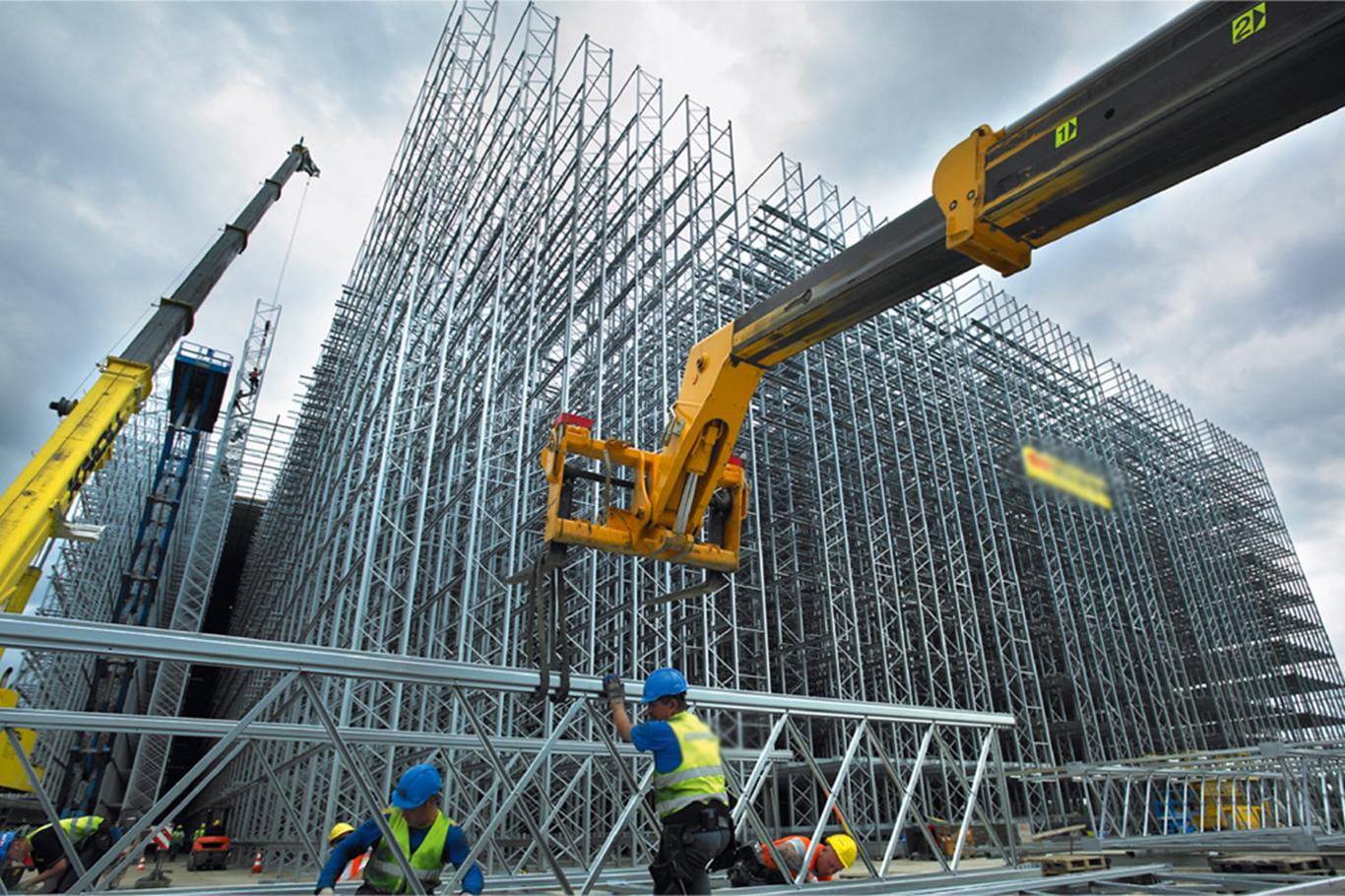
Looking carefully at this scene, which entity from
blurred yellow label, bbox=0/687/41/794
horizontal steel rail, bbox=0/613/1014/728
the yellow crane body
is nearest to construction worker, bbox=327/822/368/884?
horizontal steel rail, bbox=0/613/1014/728

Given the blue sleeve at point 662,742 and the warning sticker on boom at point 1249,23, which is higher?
the warning sticker on boom at point 1249,23

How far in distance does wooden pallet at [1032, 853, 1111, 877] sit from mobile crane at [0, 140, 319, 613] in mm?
9421

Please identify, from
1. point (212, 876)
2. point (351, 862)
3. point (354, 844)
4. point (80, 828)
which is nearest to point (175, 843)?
point (212, 876)

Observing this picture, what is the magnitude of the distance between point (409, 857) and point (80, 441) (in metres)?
8.86

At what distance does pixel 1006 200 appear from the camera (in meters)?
3.64

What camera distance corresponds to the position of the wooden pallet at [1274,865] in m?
5.19

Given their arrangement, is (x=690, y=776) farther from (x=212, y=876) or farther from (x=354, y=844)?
(x=212, y=876)

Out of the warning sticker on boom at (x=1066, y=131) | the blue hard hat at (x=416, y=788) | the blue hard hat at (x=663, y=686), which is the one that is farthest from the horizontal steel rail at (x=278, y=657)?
the warning sticker on boom at (x=1066, y=131)

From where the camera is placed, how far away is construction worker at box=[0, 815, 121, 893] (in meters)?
5.74

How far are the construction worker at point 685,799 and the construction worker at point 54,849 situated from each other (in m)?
4.10

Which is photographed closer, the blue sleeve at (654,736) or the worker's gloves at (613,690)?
the blue sleeve at (654,736)

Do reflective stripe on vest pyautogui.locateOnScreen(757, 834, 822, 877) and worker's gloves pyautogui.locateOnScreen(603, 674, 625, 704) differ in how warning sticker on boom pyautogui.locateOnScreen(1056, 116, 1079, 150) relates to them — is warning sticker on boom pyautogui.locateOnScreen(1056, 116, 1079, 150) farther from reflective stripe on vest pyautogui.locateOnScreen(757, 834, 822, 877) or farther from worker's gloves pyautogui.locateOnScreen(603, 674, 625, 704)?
reflective stripe on vest pyautogui.locateOnScreen(757, 834, 822, 877)

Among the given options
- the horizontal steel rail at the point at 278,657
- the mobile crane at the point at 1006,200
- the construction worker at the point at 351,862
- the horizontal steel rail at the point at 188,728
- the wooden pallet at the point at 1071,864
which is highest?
the mobile crane at the point at 1006,200

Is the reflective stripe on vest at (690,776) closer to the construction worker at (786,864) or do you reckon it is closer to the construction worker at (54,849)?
the construction worker at (786,864)
